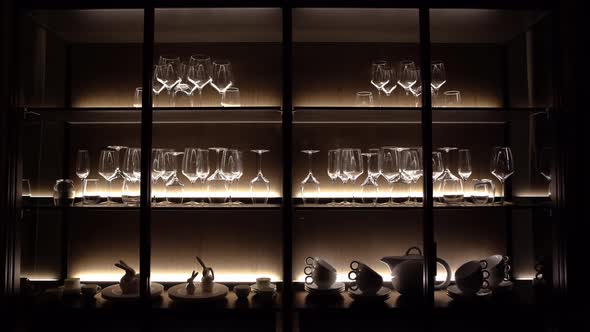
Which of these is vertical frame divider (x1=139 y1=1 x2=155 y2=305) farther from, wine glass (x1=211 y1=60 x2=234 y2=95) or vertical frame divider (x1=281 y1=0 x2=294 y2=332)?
vertical frame divider (x1=281 y1=0 x2=294 y2=332)

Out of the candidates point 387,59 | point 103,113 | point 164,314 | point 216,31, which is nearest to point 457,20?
point 387,59

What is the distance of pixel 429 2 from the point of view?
1990mm

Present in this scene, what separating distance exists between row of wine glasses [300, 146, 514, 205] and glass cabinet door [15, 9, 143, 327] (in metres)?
1.01

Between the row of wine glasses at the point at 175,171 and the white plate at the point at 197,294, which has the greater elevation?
the row of wine glasses at the point at 175,171

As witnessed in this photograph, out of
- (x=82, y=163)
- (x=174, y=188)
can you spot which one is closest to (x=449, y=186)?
(x=174, y=188)

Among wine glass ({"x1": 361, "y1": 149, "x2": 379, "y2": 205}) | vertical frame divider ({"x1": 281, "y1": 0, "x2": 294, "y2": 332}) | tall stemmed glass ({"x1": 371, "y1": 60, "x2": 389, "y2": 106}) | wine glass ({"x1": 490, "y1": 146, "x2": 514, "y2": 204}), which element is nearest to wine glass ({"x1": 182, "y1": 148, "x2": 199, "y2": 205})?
vertical frame divider ({"x1": 281, "y1": 0, "x2": 294, "y2": 332})

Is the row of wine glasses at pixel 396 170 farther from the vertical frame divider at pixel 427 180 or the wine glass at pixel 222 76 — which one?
the wine glass at pixel 222 76

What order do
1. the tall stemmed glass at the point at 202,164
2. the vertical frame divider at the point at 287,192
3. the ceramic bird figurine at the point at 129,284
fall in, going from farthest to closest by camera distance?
the tall stemmed glass at the point at 202,164 → the ceramic bird figurine at the point at 129,284 → the vertical frame divider at the point at 287,192

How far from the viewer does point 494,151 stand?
2.14 meters

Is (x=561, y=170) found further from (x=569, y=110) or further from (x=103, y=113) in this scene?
(x=103, y=113)

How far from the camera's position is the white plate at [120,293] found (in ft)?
6.43

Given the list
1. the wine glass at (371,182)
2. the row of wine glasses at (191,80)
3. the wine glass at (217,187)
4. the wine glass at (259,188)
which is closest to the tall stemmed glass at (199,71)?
the row of wine glasses at (191,80)

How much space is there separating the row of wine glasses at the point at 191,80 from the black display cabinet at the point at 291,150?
2cm

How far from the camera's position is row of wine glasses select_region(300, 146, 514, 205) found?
6.86 feet
